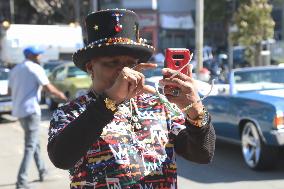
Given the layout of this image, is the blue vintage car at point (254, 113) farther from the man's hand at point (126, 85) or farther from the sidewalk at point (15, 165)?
the man's hand at point (126, 85)

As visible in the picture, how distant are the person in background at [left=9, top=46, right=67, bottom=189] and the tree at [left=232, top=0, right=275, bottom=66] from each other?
53.2ft

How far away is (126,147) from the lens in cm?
233

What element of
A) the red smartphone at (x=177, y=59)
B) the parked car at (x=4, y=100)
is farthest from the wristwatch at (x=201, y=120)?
the parked car at (x=4, y=100)

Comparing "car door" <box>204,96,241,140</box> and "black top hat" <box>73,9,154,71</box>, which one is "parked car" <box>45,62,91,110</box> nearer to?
"car door" <box>204,96,241,140</box>

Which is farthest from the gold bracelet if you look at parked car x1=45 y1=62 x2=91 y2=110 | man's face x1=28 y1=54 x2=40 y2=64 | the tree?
the tree

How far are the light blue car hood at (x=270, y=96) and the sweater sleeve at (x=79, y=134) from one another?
18.1ft

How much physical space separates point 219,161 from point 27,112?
335 cm

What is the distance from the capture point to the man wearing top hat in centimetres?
215

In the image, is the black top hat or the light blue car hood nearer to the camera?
the black top hat

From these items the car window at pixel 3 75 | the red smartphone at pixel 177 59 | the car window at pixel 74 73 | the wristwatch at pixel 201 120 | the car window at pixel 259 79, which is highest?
the red smartphone at pixel 177 59

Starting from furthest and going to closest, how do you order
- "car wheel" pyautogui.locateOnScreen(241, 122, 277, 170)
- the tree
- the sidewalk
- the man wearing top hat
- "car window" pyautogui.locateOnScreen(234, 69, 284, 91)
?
the tree
"car window" pyautogui.locateOnScreen(234, 69, 284, 91)
"car wheel" pyautogui.locateOnScreen(241, 122, 277, 170)
the sidewalk
the man wearing top hat

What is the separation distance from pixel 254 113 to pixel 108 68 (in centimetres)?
581

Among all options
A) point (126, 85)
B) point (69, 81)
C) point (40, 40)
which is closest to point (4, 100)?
point (69, 81)

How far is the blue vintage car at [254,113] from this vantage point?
7391 millimetres
